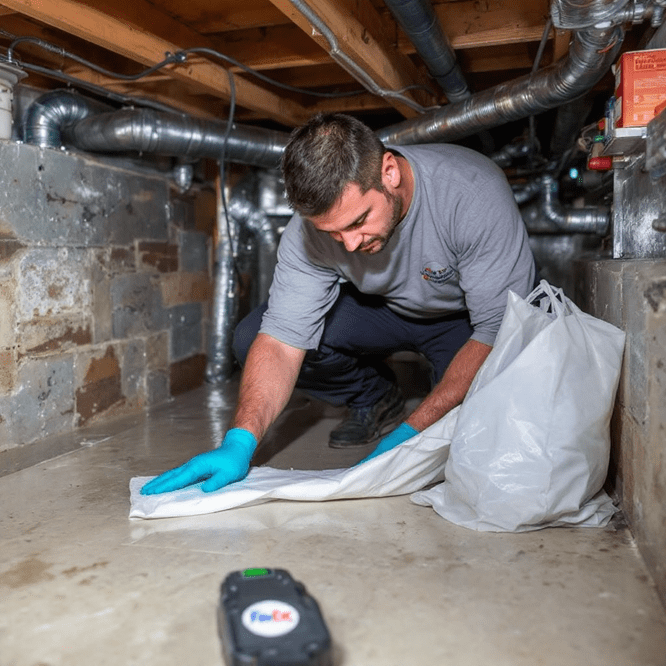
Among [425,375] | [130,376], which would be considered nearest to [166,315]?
[130,376]

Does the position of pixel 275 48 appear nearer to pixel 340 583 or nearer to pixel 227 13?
pixel 227 13

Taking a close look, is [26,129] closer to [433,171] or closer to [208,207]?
[208,207]

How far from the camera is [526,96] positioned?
214 cm

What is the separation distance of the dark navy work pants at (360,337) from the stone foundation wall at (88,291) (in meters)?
0.67

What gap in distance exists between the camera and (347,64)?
1933 mm

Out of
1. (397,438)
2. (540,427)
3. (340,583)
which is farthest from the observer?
(397,438)

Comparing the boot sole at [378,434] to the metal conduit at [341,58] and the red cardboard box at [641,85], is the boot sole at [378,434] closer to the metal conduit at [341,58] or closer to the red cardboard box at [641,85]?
the metal conduit at [341,58]

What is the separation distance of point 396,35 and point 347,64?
383 millimetres

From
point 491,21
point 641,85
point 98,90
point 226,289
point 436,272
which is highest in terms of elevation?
point 491,21

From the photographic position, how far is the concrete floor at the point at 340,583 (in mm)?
961

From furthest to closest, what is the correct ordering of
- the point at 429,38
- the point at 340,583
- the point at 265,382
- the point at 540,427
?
1. the point at 429,38
2. the point at 265,382
3. the point at 540,427
4. the point at 340,583

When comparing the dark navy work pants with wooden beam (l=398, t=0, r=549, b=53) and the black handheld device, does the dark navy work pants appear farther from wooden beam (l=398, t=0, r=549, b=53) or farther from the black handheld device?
the black handheld device

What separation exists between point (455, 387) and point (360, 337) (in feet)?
1.64

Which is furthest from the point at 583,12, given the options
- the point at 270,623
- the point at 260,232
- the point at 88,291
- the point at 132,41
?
the point at 260,232
